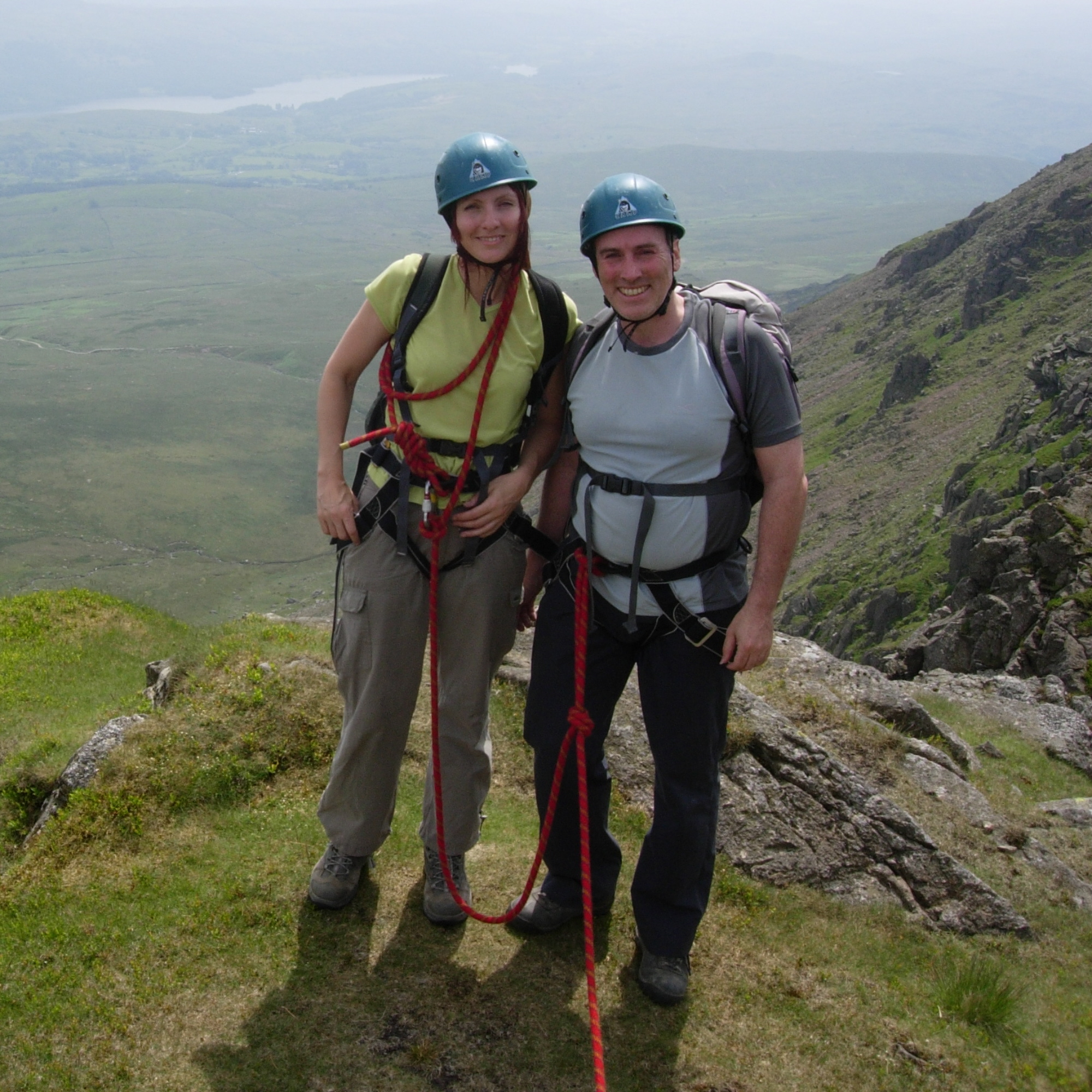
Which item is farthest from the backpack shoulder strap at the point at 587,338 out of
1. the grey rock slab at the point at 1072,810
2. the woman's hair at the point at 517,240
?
the grey rock slab at the point at 1072,810

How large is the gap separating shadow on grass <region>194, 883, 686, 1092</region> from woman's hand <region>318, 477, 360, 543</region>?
2.48m

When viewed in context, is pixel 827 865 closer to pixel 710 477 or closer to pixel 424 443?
pixel 710 477

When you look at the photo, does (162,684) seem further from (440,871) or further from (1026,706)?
(1026,706)

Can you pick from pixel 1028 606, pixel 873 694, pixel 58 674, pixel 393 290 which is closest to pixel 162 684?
pixel 58 674

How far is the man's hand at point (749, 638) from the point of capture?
15.7 ft

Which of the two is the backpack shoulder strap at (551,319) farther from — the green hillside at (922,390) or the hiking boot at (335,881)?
the green hillside at (922,390)

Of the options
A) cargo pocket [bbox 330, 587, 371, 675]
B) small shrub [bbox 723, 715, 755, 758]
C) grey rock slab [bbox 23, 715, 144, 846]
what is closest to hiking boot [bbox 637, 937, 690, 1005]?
cargo pocket [bbox 330, 587, 371, 675]

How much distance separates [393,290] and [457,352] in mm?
476

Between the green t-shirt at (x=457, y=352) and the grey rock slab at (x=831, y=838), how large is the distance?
4076mm

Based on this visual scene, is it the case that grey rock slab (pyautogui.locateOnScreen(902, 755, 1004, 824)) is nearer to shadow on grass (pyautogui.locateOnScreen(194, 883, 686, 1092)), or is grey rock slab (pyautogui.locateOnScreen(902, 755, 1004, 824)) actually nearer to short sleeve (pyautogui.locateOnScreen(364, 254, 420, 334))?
shadow on grass (pyautogui.locateOnScreen(194, 883, 686, 1092))

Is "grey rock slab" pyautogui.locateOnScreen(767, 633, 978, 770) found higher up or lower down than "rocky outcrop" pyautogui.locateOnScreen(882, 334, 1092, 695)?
higher up

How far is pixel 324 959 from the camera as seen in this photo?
550cm

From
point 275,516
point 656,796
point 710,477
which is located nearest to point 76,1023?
point 656,796

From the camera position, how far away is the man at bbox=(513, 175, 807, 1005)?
183 inches
